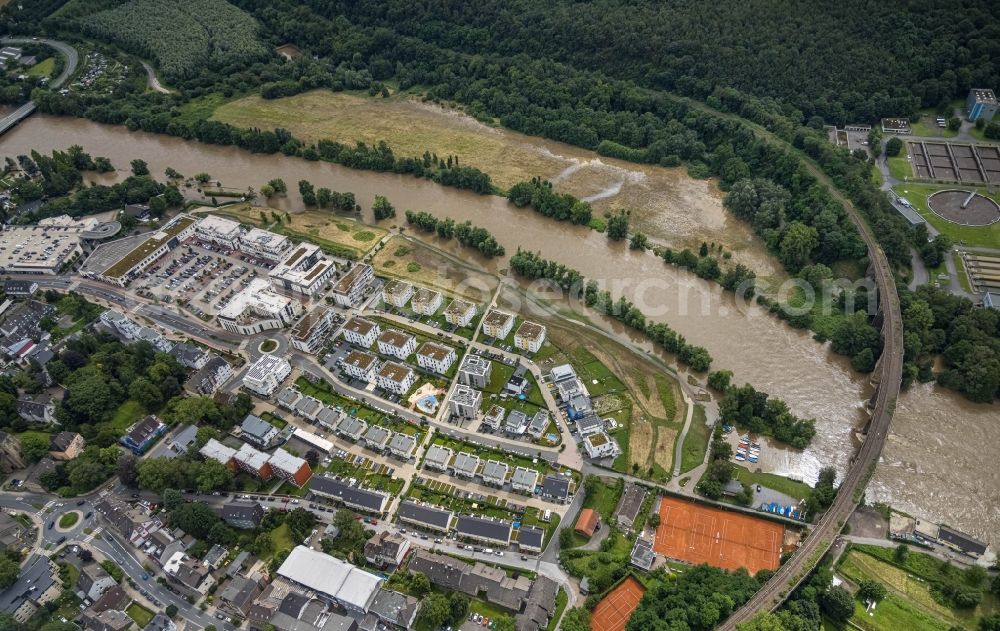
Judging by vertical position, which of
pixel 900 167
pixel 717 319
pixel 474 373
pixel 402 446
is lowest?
pixel 402 446

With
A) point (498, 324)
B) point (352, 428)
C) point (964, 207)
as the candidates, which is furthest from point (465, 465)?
point (964, 207)

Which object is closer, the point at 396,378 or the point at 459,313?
the point at 396,378

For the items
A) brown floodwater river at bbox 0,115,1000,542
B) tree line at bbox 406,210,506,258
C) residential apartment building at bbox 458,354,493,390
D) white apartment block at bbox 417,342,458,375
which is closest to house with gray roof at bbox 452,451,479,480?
residential apartment building at bbox 458,354,493,390

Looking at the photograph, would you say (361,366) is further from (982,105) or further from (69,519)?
(982,105)

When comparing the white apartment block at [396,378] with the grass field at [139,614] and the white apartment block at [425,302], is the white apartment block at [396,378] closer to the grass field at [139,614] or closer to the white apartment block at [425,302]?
the white apartment block at [425,302]

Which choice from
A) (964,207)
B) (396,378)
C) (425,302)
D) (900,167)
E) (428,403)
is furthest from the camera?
(900,167)

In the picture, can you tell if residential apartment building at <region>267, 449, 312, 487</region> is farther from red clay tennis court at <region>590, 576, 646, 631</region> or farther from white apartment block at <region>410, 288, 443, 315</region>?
red clay tennis court at <region>590, 576, 646, 631</region>
